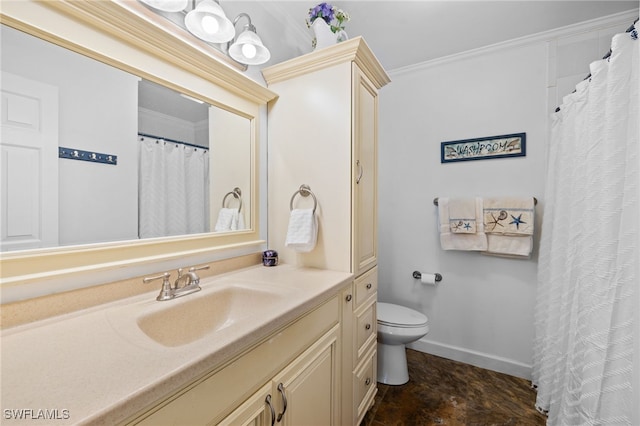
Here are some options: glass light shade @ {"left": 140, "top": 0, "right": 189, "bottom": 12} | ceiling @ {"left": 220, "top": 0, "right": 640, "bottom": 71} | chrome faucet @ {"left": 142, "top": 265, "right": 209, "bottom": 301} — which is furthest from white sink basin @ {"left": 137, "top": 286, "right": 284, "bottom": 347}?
ceiling @ {"left": 220, "top": 0, "right": 640, "bottom": 71}

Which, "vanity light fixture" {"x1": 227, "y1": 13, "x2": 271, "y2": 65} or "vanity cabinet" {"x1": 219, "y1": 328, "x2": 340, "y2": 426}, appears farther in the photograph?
"vanity light fixture" {"x1": 227, "y1": 13, "x2": 271, "y2": 65}

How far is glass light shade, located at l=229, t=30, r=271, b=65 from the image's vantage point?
4.05ft

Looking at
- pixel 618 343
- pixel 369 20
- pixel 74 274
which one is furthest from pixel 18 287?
pixel 369 20

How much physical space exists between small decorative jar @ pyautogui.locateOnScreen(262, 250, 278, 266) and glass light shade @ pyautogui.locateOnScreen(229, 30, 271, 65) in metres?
0.99

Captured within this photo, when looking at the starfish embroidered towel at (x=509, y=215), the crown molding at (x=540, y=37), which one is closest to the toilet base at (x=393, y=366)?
the starfish embroidered towel at (x=509, y=215)

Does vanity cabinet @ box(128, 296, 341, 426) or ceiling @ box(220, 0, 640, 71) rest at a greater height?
ceiling @ box(220, 0, 640, 71)

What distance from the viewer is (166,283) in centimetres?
94

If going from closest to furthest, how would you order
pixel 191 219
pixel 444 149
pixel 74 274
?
pixel 74 274
pixel 191 219
pixel 444 149

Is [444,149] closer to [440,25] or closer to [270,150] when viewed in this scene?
[440,25]

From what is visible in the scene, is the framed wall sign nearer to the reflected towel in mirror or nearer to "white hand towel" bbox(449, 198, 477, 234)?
"white hand towel" bbox(449, 198, 477, 234)

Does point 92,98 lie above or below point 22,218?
above

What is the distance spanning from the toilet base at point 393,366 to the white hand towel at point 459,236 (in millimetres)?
859

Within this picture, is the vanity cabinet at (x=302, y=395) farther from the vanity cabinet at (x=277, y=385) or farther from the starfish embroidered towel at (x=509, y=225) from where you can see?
the starfish embroidered towel at (x=509, y=225)

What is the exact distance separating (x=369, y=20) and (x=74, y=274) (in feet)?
6.82
